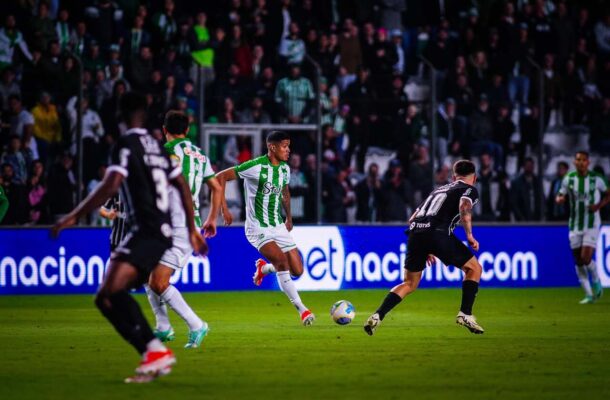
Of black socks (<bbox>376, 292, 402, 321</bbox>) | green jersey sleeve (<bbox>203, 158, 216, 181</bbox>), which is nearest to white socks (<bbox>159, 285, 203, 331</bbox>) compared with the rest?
green jersey sleeve (<bbox>203, 158, 216, 181</bbox>)

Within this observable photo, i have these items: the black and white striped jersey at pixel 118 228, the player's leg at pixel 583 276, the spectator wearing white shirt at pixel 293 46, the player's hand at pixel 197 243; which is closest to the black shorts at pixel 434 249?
the black and white striped jersey at pixel 118 228

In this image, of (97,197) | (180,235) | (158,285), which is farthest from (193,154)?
(97,197)

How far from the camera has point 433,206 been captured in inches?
511

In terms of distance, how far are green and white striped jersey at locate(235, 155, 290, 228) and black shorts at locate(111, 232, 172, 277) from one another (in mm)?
5641

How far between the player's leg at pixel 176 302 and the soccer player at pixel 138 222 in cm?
205

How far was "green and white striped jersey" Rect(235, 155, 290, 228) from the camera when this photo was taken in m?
14.5

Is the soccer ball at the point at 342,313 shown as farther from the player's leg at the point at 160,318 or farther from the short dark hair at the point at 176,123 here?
the short dark hair at the point at 176,123

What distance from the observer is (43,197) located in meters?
19.5

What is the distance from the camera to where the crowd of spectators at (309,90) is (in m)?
19.8

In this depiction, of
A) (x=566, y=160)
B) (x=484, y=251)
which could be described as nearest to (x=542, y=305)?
(x=484, y=251)

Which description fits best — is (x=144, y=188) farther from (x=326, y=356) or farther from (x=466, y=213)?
(x=466, y=213)

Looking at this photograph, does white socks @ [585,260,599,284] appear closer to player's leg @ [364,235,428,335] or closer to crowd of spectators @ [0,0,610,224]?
crowd of spectators @ [0,0,610,224]

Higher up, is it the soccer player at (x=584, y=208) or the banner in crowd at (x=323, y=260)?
the soccer player at (x=584, y=208)

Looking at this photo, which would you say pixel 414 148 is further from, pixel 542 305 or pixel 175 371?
pixel 175 371
